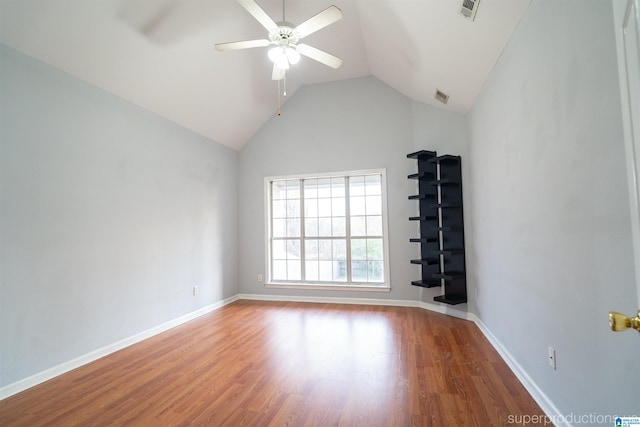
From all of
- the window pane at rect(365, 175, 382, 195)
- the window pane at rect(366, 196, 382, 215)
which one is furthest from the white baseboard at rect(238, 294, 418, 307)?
the window pane at rect(365, 175, 382, 195)

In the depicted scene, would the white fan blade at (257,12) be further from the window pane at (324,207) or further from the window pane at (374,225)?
the window pane at (374,225)

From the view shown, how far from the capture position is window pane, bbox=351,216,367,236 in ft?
15.4

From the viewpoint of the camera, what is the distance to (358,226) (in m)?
4.73

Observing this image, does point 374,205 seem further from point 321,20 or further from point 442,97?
point 321,20

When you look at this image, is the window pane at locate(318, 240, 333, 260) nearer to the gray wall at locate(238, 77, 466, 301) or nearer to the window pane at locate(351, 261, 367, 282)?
the window pane at locate(351, 261, 367, 282)

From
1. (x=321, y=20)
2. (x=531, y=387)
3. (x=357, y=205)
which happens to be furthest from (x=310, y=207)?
(x=531, y=387)

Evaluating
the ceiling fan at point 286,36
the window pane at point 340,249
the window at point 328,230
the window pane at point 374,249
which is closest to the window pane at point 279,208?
the window at point 328,230

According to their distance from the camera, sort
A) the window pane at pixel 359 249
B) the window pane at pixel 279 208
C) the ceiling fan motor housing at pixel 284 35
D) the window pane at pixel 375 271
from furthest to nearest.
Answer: the window pane at pixel 279 208, the window pane at pixel 359 249, the window pane at pixel 375 271, the ceiling fan motor housing at pixel 284 35

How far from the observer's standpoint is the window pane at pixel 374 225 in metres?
4.62

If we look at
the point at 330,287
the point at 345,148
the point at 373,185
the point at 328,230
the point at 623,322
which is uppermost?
the point at 345,148

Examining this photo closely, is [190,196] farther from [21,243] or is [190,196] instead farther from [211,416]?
[211,416]

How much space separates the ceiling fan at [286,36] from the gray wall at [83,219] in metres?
1.52

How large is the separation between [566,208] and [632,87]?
99cm

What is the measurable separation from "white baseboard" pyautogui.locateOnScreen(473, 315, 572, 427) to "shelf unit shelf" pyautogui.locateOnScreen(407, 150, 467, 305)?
93cm
